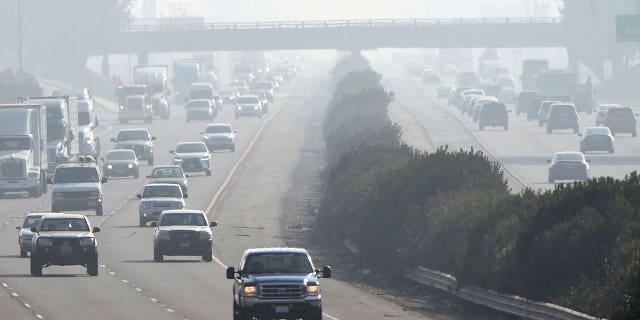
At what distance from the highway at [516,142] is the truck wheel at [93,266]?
24.7m

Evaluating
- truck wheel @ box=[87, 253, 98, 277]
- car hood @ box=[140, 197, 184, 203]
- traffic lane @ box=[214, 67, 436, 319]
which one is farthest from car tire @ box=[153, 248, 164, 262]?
car hood @ box=[140, 197, 184, 203]

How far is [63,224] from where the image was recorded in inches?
1715

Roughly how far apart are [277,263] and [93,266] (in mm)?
14456

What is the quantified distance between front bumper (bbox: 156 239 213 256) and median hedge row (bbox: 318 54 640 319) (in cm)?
511

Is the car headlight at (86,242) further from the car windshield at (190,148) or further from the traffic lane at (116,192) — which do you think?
the car windshield at (190,148)

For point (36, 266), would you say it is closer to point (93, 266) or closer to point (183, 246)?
point (93, 266)

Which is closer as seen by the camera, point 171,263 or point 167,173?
point 171,263

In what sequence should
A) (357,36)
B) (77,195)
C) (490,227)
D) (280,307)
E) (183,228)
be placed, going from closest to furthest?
(280,307) < (490,227) < (183,228) < (77,195) < (357,36)

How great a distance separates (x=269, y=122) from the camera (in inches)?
5315

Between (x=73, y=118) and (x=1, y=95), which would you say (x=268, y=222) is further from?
(x=1, y=95)

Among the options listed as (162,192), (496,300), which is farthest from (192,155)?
(496,300)

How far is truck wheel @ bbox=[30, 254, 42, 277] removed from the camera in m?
43.4

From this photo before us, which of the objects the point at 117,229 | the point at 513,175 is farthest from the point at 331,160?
the point at 117,229

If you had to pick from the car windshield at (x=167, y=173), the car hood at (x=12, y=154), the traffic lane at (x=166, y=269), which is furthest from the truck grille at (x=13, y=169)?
the car windshield at (x=167, y=173)
